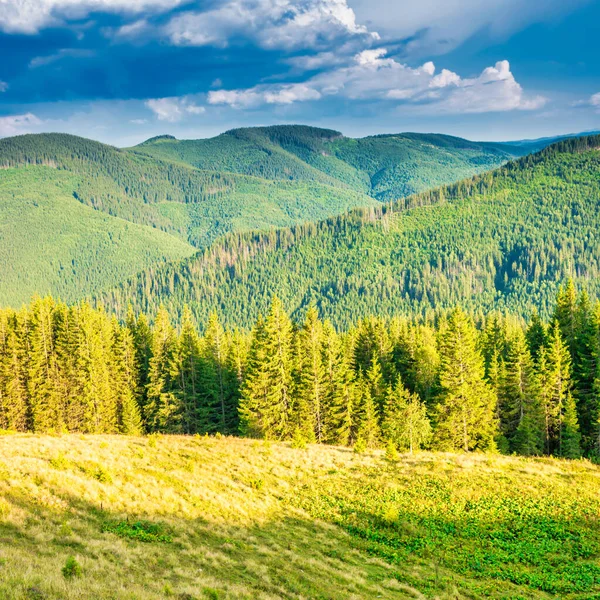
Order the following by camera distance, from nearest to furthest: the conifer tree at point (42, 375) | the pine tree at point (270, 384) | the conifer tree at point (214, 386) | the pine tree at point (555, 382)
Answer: the pine tree at point (555, 382) < the pine tree at point (270, 384) < the conifer tree at point (42, 375) < the conifer tree at point (214, 386)

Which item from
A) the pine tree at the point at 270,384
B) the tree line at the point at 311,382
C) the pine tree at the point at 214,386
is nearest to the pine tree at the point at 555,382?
the tree line at the point at 311,382

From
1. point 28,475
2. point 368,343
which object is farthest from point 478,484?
point 368,343

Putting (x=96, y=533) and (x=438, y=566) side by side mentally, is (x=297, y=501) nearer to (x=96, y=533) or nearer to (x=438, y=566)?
(x=438, y=566)

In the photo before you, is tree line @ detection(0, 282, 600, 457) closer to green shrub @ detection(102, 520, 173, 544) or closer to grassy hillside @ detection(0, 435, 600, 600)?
grassy hillside @ detection(0, 435, 600, 600)

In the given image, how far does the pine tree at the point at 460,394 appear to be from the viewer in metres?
50.1

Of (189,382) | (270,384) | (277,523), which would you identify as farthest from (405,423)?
(277,523)

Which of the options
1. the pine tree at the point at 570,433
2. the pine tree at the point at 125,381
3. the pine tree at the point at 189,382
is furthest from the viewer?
the pine tree at the point at 189,382

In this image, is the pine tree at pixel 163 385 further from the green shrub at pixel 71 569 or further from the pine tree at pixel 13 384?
the green shrub at pixel 71 569

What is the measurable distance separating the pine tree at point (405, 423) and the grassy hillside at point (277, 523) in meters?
11.6

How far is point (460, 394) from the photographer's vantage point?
5003cm

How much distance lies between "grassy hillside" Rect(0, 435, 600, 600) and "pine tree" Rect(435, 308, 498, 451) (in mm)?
12221

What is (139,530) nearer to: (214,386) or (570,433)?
(214,386)

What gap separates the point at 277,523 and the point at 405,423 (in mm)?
28568

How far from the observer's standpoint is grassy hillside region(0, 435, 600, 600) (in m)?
15.9
